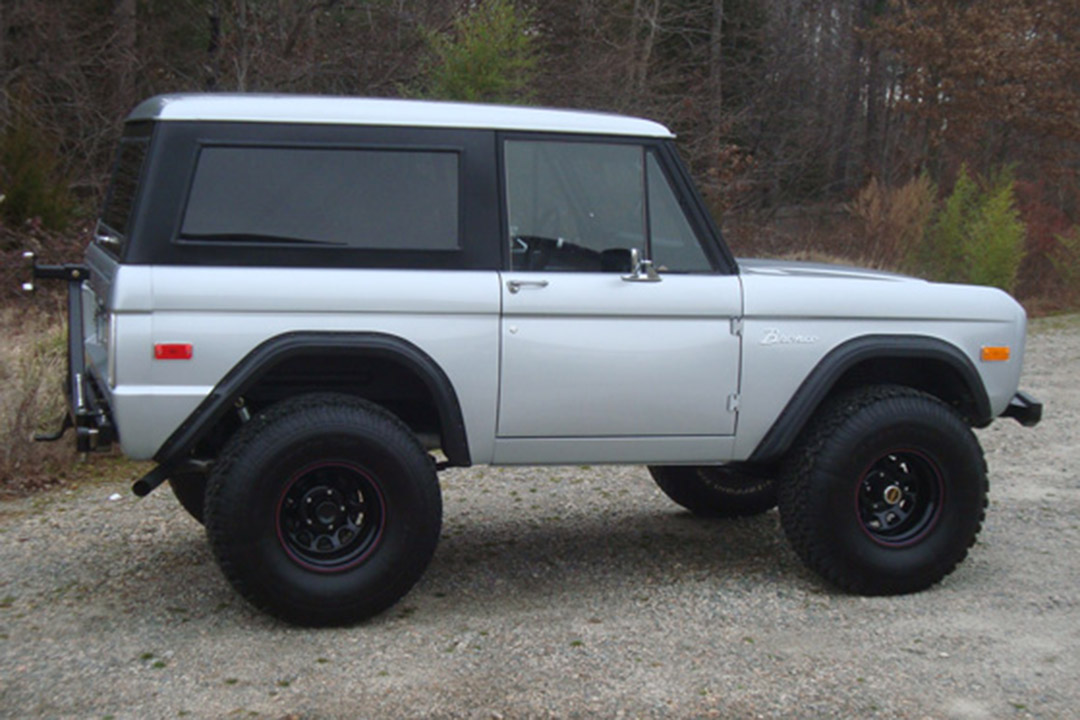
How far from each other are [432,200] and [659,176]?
1.00 metres

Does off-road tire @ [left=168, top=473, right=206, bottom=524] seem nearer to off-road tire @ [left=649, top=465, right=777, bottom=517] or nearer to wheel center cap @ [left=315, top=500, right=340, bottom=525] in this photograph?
wheel center cap @ [left=315, top=500, right=340, bottom=525]

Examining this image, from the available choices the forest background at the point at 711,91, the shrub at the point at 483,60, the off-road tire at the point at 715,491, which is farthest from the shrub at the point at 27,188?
the off-road tire at the point at 715,491

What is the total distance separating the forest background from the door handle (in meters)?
3.73

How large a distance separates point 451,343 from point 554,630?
122 cm

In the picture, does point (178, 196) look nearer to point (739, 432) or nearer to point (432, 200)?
point (432, 200)

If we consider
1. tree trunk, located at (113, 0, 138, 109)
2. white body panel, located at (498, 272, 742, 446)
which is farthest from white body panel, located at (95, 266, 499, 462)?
tree trunk, located at (113, 0, 138, 109)

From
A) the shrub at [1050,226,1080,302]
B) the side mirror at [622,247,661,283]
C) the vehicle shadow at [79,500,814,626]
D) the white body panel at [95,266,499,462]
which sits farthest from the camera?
the shrub at [1050,226,1080,302]

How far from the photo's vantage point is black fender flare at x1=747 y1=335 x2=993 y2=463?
17.2 feet

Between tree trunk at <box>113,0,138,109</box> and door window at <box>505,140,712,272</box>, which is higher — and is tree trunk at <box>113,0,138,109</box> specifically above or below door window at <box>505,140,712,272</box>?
above

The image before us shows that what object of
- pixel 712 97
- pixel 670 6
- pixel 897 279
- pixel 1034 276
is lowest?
pixel 1034 276

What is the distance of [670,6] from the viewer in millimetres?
26125

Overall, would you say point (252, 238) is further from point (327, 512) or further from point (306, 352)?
point (327, 512)

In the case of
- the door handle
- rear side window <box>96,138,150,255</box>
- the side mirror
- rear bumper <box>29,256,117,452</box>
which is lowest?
rear bumper <box>29,256,117,452</box>

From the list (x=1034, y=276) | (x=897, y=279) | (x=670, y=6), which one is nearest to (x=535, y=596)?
(x=897, y=279)
